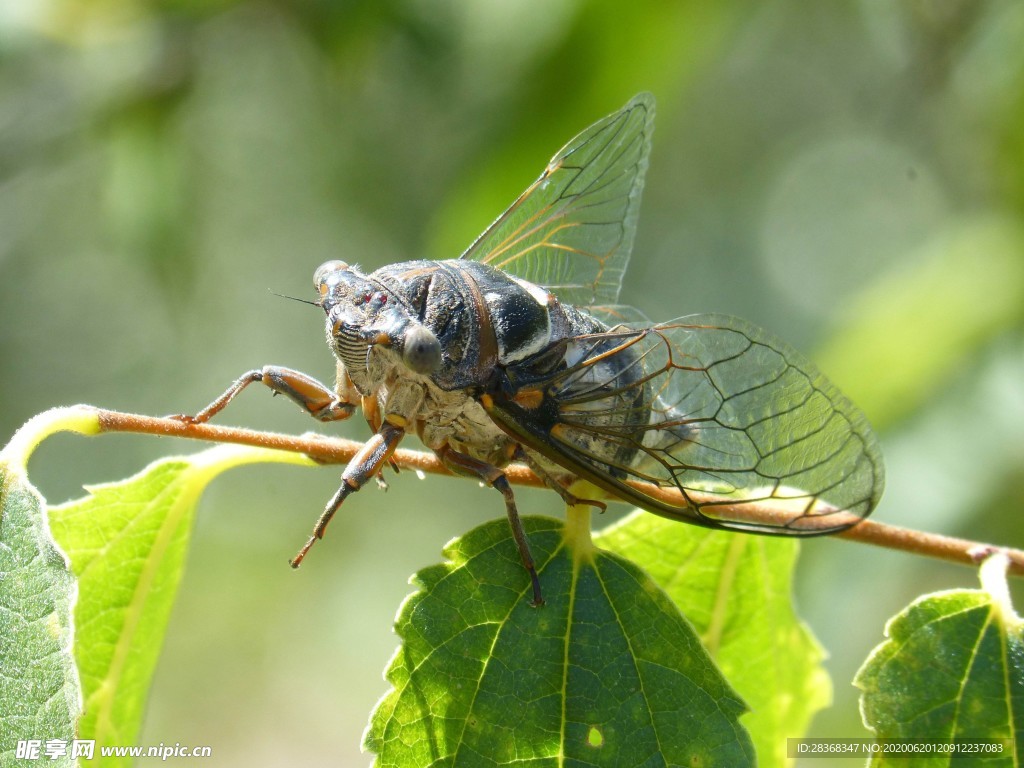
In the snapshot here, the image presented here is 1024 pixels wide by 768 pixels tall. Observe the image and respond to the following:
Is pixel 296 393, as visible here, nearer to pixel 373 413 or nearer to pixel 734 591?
pixel 373 413

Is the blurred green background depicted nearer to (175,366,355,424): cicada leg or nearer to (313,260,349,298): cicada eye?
(313,260,349,298): cicada eye

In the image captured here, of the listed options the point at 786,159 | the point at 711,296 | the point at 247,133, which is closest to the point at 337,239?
the point at 247,133

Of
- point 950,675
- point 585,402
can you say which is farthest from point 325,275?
point 950,675

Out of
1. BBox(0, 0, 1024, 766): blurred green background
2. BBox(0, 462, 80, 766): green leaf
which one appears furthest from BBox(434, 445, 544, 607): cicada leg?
BBox(0, 0, 1024, 766): blurred green background

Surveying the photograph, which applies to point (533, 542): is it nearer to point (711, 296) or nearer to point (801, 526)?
point (801, 526)

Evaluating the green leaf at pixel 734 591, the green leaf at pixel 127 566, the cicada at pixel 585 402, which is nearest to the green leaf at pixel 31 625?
the green leaf at pixel 127 566

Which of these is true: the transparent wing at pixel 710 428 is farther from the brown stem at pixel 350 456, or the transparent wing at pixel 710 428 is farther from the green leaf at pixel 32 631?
the green leaf at pixel 32 631
